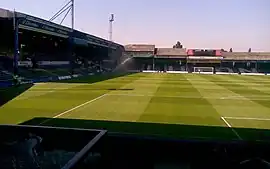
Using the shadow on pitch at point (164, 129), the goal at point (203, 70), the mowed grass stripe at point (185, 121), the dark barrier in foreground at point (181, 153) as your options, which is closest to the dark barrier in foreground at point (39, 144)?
the dark barrier in foreground at point (181, 153)

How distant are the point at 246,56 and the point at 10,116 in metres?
77.7

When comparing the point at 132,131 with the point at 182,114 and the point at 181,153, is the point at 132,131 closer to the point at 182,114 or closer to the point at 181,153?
the point at 181,153

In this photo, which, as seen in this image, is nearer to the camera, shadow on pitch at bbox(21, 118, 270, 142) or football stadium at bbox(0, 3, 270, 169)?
football stadium at bbox(0, 3, 270, 169)

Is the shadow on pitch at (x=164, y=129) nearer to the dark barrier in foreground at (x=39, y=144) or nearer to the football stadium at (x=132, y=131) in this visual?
the football stadium at (x=132, y=131)

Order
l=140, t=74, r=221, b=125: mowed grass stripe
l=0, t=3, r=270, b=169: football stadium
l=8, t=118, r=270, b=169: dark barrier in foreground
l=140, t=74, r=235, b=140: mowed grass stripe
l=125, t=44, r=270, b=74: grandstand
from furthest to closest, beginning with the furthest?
l=125, t=44, r=270, b=74: grandstand, l=140, t=74, r=221, b=125: mowed grass stripe, l=140, t=74, r=235, b=140: mowed grass stripe, l=8, t=118, r=270, b=169: dark barrier in foreground, l=0, t=3, r=270, b=169: football stadium

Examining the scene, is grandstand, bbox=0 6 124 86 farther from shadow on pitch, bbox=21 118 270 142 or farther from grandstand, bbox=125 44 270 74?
shadow on pitch, bbox=21 118 270 142

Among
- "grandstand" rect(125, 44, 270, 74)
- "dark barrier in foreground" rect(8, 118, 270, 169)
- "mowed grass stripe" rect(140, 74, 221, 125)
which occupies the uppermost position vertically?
"grandstand" rect(125, 44, 270, 74)

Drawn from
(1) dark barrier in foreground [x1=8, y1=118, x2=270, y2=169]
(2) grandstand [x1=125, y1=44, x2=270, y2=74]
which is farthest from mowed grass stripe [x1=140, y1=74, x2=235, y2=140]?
(2) grandstand [x1=125, y1=44, x2=270, y2=74]

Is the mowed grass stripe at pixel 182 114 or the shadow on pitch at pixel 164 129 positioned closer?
the shadow on pitch at pixel 164 129

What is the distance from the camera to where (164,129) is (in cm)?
1121

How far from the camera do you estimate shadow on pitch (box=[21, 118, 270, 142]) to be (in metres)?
10.3

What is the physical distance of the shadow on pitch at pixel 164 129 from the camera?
10.3m

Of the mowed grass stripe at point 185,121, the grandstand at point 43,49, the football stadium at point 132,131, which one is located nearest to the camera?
the football stadium at point 132,131

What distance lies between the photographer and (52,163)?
248 inches
